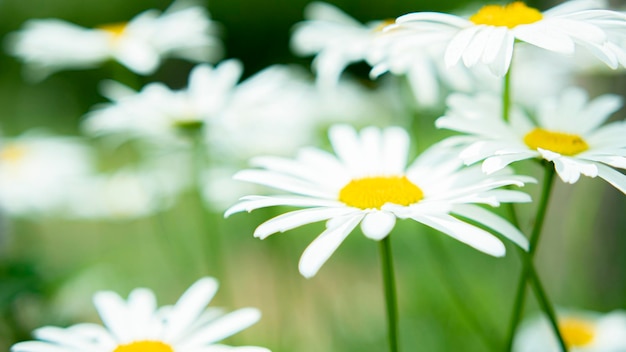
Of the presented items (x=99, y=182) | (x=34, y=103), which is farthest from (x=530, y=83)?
(x=34, y=103)

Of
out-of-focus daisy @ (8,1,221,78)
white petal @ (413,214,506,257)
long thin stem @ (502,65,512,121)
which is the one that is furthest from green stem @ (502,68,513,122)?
out-of-focus daisy @ (8,1,221,78)

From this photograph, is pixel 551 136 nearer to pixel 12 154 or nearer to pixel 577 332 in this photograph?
pixel 577 332

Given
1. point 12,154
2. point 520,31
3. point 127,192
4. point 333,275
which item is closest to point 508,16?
point 520,31

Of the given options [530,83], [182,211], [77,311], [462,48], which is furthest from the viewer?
[182,211]

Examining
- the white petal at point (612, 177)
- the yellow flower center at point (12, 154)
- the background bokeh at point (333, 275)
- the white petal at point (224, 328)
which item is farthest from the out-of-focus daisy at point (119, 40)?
the white petal at point (612, 177)

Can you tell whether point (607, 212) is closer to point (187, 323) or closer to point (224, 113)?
point (224, 113)

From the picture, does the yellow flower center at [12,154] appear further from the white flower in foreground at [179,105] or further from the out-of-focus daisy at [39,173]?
the white flower in foreground at [179,105]

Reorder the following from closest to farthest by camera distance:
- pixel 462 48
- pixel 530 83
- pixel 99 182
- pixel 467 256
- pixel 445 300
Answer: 1. pixel 462 48
2. pixel 530 83
3. pixel 445 300
4. pixel 99 182
5. pixel 467 256
